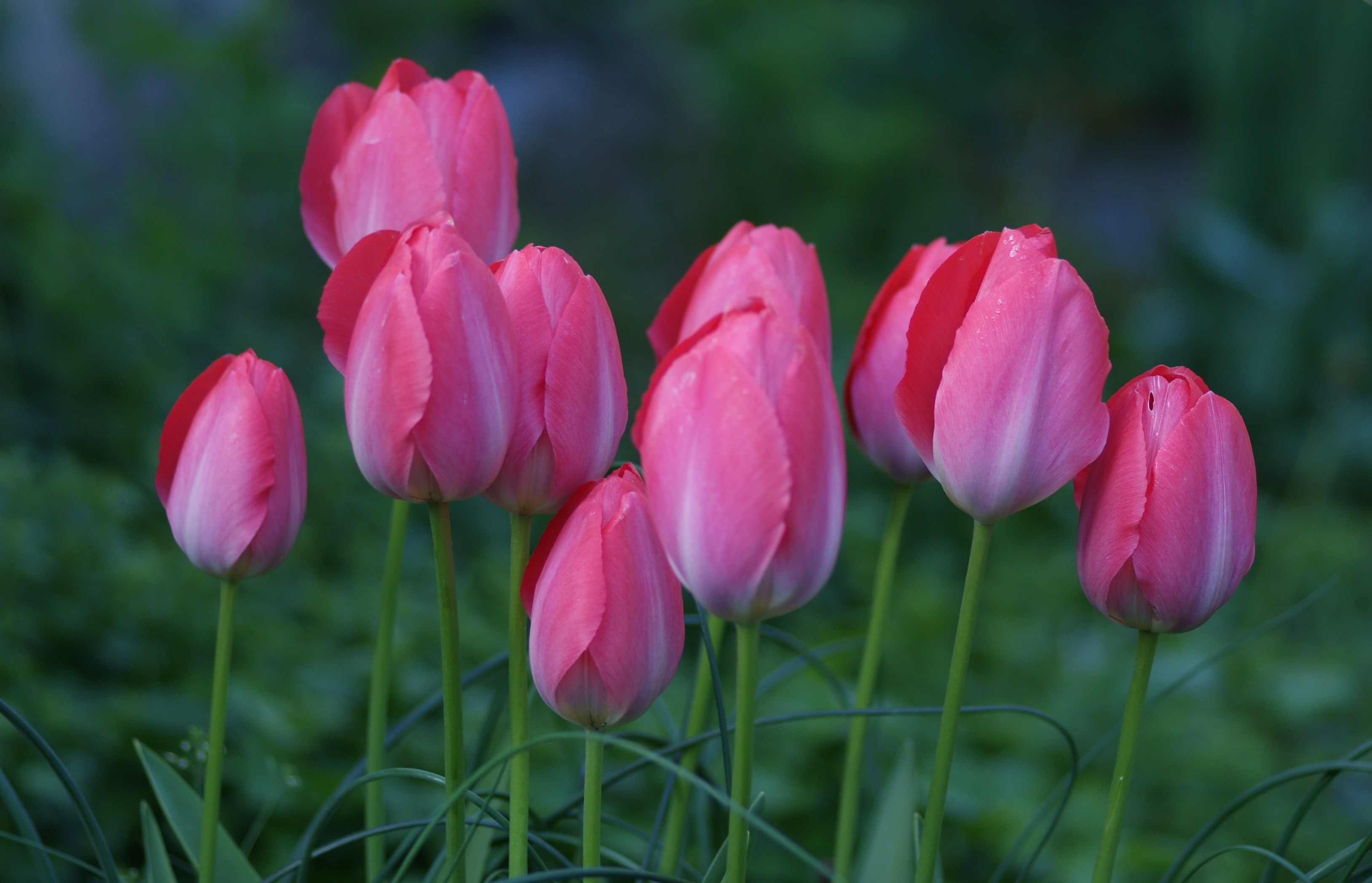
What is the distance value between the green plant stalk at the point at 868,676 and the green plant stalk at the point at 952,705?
96 mm

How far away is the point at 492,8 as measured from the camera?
10.3 ft

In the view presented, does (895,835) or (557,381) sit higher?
(557,381)

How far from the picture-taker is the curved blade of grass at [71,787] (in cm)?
45

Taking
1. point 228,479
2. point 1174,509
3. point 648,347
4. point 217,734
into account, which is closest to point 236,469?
point 228,479

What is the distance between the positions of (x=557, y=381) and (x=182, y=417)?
18 centimetres

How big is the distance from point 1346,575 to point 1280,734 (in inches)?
17.6

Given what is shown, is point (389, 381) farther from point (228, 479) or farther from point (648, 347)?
point (648, 347)

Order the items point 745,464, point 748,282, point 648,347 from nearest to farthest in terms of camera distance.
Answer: point 745,464 → point 748,282 → point 648,347

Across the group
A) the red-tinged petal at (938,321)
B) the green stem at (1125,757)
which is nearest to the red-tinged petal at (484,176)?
the red-tinged petal at (938,321)

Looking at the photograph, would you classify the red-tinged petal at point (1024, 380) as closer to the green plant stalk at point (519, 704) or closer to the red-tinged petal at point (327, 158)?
the green plant stalk at point (519, 704)

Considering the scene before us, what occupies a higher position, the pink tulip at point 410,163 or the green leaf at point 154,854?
the pink tulip at point 410,163

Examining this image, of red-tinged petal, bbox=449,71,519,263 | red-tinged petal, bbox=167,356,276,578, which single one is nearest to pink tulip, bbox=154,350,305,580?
red-tinged petal, bbox=167,356,276,578

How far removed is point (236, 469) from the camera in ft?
1.50

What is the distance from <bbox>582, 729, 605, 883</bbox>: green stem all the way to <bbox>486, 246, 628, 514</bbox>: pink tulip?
10 centimetres
